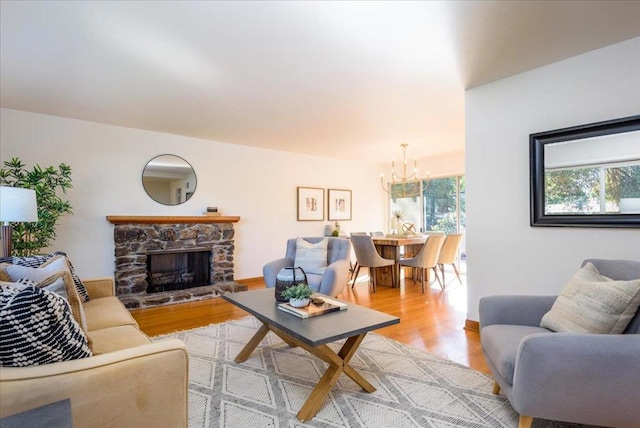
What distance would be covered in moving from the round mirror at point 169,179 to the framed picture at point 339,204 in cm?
271

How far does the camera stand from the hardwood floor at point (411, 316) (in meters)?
2.75

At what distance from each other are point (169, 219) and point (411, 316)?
11.2 feet

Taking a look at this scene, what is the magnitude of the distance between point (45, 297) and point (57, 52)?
2.26 m

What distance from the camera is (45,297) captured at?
1.09 m

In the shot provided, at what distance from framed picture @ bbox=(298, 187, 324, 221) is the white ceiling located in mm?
2300

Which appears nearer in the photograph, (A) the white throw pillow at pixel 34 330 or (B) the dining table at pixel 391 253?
(A) the white throw pillow at pixel 34 330

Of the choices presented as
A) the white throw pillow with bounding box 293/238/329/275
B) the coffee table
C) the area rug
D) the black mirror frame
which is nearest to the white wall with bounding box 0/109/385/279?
the white throw pillow with bounding box 293/238/329/275

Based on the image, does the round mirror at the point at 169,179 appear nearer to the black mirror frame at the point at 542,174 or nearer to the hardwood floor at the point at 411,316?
the hardwood floor at the point at 411,316

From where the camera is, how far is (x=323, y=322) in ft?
6.48

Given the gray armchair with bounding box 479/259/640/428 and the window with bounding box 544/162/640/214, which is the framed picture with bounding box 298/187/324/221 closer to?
the window with bounding box 544/162/640/214

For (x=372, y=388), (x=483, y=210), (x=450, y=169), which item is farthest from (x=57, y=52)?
(x=450, y=169)

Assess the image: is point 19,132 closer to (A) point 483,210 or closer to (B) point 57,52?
(B) point 57,52

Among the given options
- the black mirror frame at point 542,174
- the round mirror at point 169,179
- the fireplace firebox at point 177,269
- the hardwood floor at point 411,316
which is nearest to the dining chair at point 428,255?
the hardwood floor at point 411,316

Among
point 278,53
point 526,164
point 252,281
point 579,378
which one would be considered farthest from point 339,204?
point 579,378
